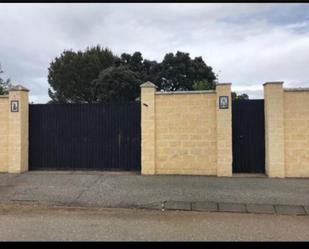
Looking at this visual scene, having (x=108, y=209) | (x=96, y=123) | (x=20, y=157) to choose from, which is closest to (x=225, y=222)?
(x=108, y=209)

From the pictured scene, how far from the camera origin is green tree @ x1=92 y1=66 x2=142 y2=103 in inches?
1313

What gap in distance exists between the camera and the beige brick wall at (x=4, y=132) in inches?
464

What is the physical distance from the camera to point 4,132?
11.8 m

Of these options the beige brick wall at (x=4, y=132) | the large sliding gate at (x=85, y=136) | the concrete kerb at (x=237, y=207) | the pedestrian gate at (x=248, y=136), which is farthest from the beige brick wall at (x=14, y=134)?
the pedestrian gate at (x=248, y=136)

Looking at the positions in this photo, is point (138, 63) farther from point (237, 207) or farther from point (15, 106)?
point (237, 207)

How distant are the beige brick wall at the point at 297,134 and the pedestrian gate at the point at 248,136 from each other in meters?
0.71

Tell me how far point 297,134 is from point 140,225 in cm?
609

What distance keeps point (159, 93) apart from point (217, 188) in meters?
3.38

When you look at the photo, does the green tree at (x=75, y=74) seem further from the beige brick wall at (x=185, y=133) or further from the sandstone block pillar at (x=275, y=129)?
the sandstone block pillar at (x=275, y=129)

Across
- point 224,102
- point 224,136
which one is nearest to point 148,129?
point 224,136

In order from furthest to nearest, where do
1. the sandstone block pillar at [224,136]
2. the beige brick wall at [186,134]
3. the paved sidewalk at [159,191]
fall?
the beige brick wall at [186,134], the sandstone block pillar at [224,136], the paved sidewalk at [159,191]

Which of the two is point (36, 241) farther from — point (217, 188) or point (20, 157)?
point (20, 157)

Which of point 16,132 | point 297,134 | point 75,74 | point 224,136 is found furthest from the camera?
point 75,74

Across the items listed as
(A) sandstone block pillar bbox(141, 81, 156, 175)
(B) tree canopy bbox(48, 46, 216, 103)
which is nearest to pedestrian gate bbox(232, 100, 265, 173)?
(A) sandstone block pillar bbox(141, 81, 156, 175)
